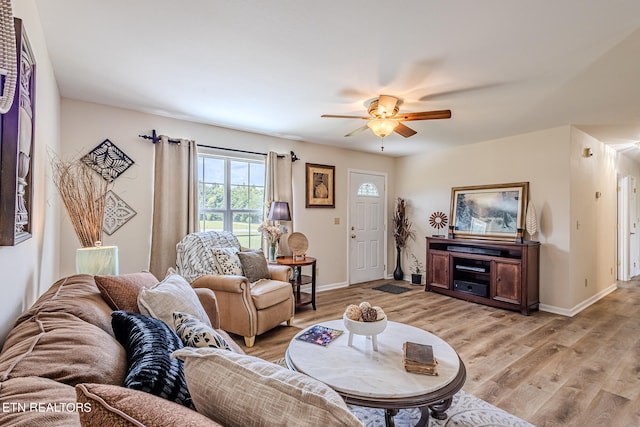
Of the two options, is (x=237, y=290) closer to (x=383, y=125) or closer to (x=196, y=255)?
(x=196, y=255)

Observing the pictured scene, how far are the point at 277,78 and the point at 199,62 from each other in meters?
0.61

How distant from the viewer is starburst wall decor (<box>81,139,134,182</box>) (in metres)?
3.12

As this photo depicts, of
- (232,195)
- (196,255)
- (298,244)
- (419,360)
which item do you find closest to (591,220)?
(298,244)

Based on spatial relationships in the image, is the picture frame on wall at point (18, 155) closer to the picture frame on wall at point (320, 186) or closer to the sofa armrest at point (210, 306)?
the sofa armrest at point (210, 306)

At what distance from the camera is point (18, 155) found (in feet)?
3.97

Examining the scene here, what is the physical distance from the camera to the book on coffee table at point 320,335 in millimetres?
1854

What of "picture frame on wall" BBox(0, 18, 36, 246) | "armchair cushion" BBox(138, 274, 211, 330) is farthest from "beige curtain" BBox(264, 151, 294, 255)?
"picture frame on wall" BBox(0, 18, 36, 246)

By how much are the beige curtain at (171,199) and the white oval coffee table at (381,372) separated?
2267mm

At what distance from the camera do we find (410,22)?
5.82ft

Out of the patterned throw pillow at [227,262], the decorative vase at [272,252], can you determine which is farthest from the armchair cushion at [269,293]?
the decorative vase at [272,252]

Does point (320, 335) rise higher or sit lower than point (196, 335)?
lower

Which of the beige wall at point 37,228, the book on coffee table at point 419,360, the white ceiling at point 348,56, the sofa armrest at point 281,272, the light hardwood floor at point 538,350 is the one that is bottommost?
the light hardwood floor at point 538,350

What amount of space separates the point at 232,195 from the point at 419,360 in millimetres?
3242

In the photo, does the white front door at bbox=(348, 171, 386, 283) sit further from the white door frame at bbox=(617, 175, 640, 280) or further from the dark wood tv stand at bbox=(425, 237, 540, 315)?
the white door frame at bbox=(617, 175, 640, 280)
